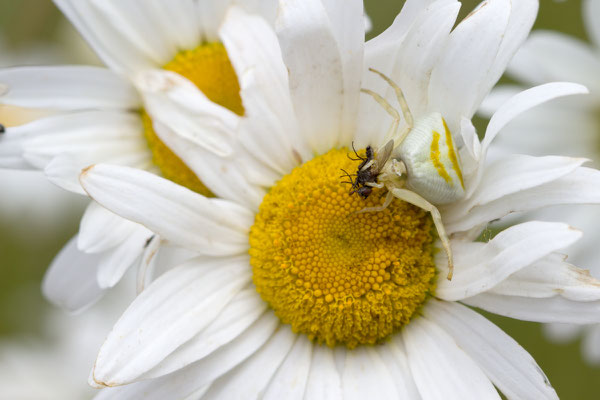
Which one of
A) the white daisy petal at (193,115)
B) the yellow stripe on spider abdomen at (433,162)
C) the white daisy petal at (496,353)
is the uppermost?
the yellow stripe on spider abdomen at (433,162)

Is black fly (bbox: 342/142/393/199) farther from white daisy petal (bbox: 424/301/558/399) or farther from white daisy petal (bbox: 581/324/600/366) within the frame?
white daisy petal (bbox: 581/324/600/366)

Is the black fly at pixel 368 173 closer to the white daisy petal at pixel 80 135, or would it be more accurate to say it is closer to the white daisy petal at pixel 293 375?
the white daisy petal at pixel 293 375

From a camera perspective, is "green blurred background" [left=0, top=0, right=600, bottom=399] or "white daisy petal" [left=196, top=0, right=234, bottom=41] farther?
"green blurred background" [left=0, top=0, right=600, bottom=399]

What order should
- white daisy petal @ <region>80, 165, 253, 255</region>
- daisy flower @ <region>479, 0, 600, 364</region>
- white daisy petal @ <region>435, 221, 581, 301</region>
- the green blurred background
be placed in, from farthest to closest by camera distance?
the green blurred background, daisy flower @ <region>479, 0, 600, 364</region>, white daisy petal @ <region>80, 165, 253, 255</region>, white daisy petal @ <region>435, 221, 581, 301</region>

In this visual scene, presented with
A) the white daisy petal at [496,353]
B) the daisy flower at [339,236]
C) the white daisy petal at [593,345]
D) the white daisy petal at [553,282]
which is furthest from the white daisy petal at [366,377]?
Result: the white daisy petal at [593,345]

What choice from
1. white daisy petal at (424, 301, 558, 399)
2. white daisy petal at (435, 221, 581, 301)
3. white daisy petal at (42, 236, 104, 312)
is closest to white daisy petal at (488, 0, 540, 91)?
white daisy petal at (435, 221, 581, 301)

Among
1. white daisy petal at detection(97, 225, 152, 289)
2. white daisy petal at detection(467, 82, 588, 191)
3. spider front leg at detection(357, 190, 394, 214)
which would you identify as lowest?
white daisy petal at detection(97, 225, 152, 289)
